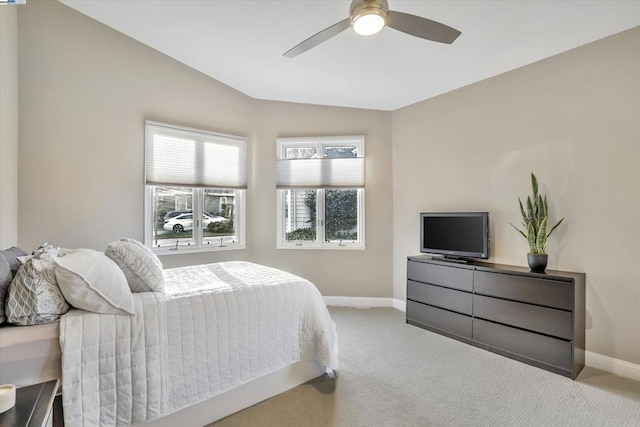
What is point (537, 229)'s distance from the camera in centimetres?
274

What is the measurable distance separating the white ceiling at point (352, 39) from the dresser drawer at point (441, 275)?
6.71 feet

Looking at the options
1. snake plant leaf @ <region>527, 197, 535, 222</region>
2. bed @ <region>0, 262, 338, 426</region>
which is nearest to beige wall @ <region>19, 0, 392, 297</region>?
bed @ <region>0, 262, 338, 426</region>

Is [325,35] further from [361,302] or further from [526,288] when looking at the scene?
[361,302]

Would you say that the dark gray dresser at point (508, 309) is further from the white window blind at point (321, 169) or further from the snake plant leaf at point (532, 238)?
the white window blind at point (321, 169)

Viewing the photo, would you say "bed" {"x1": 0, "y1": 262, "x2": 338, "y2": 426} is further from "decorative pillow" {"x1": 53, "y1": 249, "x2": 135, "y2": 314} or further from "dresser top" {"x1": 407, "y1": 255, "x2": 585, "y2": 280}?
"dresser top" {"x1": 407, "y1": 255, "x2": 585, "y2": 280}

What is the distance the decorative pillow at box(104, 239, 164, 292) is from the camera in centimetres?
185

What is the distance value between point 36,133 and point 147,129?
0.90 m

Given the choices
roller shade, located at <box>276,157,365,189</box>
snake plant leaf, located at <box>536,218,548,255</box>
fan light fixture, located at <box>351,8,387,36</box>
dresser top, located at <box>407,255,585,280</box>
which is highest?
fan light fixture, located at <box>351,8,387,36</box>

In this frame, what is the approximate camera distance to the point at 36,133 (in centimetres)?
264

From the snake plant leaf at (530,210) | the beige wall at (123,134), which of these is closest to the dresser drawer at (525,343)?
the snake plant leaf at (530,210)

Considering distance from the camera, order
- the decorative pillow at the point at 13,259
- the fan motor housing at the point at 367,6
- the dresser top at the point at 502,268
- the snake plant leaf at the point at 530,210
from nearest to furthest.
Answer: the decorative pillow at the point at 13,259 → the fan motor housing at the point at 367,6 → the dresser top at the point at 502,268 → the snake plant leaf at the point at 530,210

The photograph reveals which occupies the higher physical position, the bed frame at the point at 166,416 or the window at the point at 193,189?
the window at the point at 193,189

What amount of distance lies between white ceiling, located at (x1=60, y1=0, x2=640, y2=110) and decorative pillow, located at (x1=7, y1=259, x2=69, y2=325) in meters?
2.14

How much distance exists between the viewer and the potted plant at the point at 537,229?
266 cm
